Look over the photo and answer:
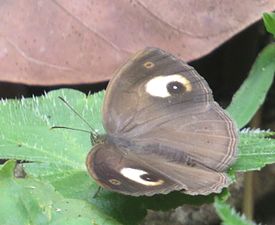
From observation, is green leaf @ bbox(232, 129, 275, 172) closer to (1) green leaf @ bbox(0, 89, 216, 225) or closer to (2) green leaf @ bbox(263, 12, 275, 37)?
(1) green leaf @ bbox(0, 89, 216, 225)

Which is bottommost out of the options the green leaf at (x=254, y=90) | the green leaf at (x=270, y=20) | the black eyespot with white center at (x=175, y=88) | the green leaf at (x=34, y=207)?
the green leaf at (x=34, y=207)

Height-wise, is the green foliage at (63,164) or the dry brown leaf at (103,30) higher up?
the dry brown leaf at (103,30)

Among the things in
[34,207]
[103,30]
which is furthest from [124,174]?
[103,30]

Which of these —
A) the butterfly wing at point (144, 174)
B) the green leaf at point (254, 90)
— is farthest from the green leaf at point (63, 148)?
the green leaf at point (254, 90)

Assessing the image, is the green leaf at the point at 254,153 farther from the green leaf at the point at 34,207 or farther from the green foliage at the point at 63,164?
the green leaf at the point at 34,207

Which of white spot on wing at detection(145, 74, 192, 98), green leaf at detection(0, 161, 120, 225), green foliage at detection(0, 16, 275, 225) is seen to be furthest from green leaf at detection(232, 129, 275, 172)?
green leaf at detection(0, 161, 120, 225)

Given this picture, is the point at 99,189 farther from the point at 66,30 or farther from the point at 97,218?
the point at 66,30

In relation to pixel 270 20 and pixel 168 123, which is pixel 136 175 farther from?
pixel 270 20

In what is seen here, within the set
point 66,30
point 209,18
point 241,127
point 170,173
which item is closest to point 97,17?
point 66,30
